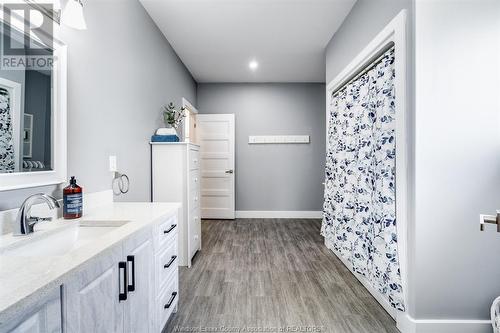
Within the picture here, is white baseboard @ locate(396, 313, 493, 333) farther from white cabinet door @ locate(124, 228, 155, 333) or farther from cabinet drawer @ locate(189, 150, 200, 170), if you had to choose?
cabinet drawer @ locate(189, 150, 200, 170)

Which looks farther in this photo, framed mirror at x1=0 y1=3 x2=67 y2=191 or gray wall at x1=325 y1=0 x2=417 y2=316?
gray wall at x1=325 y1=0 x2=417 y2=316

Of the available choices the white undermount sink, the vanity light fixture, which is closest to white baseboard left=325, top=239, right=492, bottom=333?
the white undermount sink

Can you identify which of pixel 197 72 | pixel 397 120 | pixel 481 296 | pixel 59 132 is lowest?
pixel 481 296

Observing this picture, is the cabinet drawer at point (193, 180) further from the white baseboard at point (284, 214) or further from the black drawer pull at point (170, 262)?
the white baseboard at point (284, 214)

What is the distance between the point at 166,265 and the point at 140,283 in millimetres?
387

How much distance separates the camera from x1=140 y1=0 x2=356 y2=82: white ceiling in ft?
8.25

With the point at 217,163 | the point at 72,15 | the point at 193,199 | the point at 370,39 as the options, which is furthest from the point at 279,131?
the point at 72,15

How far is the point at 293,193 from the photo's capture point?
4988mm

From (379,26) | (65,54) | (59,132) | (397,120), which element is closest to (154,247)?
(59,132)

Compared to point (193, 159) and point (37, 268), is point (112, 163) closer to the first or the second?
point (193, 159)

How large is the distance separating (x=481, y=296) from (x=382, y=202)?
78 centimetres

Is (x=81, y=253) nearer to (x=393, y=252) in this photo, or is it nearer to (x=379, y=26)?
(x=393, y=252)

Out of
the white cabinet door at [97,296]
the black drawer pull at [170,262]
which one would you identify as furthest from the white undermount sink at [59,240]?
the black drawer pull at [170,262]

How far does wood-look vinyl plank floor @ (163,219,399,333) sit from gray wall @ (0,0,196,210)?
1.04 m
